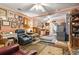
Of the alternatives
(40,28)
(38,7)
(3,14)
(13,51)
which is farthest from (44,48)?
(3,14)

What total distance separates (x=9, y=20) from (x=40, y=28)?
70 centimetres

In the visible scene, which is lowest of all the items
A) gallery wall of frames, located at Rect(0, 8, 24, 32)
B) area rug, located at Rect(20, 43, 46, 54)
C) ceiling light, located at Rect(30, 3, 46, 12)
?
area rug, located at Rect(20, 43, 46, 54)

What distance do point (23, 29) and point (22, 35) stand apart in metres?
0.14

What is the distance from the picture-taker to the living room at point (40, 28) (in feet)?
9.76

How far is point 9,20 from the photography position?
9.77 feet

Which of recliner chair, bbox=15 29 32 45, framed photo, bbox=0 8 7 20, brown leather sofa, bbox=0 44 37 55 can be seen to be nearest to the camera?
brown leather sofa, bbox=0 44 37 55

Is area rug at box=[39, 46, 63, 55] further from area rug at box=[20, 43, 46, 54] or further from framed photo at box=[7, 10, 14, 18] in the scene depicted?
framed photo at box=[7, 10, 14, 18]

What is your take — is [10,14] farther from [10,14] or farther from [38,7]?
[38,7]

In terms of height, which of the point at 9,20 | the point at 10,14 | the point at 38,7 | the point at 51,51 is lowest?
the point at 51,51

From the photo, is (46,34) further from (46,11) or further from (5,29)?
(5,29)

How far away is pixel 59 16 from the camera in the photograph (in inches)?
118

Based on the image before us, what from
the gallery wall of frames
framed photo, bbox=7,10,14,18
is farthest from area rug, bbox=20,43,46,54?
framed photo, bbox=7,10,14,18

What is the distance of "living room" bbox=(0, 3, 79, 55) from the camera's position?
2975mm
